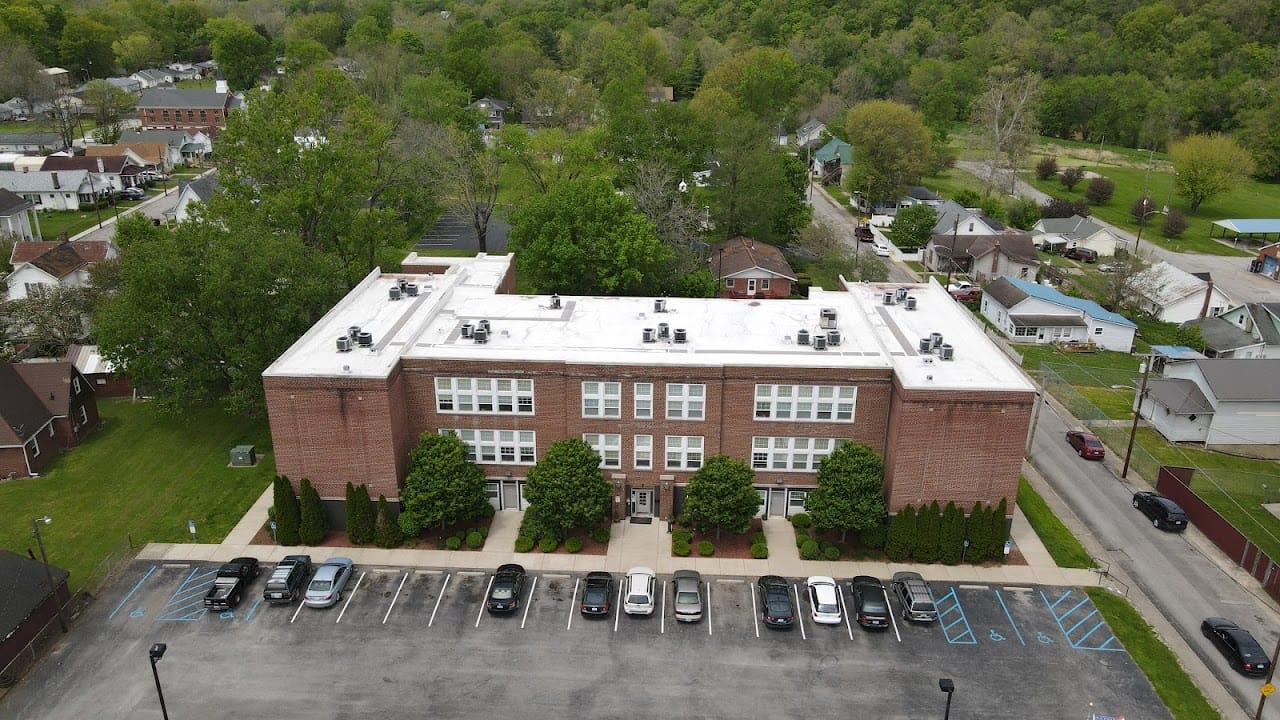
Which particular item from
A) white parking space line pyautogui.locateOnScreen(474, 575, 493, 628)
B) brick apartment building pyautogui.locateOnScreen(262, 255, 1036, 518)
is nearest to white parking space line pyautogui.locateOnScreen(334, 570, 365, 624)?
brick apartment building pyautogui.locateOnScreen(262, 255, 1036, 518)

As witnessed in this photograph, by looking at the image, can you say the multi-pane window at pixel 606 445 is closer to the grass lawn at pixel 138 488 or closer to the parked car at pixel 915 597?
the parked car at pixel 915 597

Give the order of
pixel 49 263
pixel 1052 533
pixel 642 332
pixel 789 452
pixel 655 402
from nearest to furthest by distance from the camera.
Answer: pixel 655 402 → pixel 789 452 → pixel 1052 533 → pixel 642 332 → pixel 49 263

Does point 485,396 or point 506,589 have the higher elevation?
point 485,396

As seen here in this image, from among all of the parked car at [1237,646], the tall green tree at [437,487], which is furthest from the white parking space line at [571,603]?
the parked car at [1237,646]

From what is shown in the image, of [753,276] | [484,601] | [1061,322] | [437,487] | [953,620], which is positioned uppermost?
[753,276]

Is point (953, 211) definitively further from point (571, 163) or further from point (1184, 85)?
point (1184, 85)

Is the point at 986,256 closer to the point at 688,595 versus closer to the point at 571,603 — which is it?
the point at 688,595

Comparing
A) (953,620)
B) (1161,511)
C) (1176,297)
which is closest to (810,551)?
(953,620)

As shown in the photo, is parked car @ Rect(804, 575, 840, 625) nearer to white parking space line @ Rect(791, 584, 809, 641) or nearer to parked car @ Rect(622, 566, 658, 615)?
white parking space line @ Rect(791, 584, 809, 641)
